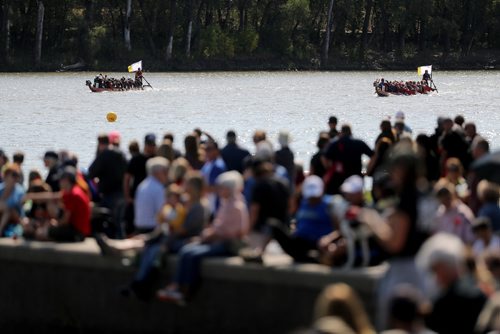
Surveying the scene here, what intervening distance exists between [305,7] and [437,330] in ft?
360

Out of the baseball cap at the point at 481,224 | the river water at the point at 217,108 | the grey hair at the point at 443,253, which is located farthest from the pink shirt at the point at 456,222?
the river water at the point at 217,108

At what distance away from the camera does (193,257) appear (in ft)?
42.9

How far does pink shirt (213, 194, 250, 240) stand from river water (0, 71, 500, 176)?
2663 cm

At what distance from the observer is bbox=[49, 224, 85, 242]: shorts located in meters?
14.6

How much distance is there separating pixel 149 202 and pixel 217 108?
56.7 meters

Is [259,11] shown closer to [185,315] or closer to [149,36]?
[149,36]

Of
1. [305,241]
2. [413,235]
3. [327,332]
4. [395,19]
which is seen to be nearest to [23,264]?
[305,241]

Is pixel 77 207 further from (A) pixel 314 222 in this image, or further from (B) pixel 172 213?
(A) pixel 314 222

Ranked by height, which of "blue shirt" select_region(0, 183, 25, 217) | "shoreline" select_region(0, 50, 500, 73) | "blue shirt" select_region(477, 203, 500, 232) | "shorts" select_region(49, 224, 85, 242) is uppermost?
"blue shirt" select_region(477, 203, 500, 232)

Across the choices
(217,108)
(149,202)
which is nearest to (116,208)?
(149,202)

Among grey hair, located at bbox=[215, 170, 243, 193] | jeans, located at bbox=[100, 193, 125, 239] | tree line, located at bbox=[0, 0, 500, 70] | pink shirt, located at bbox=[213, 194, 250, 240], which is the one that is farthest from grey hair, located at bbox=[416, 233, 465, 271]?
tree line, located at bbox=[0, 0, 500, 70]

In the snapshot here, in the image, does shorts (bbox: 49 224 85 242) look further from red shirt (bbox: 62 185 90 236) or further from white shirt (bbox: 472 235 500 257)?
white shirt (bbox: 472 235 500 257)

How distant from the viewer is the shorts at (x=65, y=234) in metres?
14.6

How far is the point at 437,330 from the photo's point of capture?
32.6 feet
